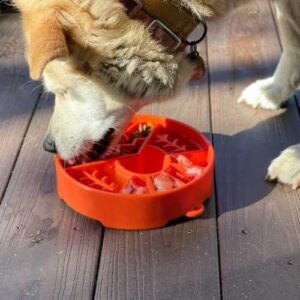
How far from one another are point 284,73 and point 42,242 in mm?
1219

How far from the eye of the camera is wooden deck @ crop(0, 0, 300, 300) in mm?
1796

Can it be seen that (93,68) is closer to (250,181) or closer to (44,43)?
(44,43)

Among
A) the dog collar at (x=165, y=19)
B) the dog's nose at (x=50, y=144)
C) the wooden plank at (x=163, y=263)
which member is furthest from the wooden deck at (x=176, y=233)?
the dog collar at (x=165, y=19)

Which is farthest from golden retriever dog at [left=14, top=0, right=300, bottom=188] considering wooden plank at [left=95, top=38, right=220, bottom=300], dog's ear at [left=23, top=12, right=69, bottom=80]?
wooden plank at [left=95, top=38, right=220, bottom=300]

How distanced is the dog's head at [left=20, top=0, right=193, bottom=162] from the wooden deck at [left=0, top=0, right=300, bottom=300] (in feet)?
0.82

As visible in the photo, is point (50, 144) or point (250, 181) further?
point (250, 181)

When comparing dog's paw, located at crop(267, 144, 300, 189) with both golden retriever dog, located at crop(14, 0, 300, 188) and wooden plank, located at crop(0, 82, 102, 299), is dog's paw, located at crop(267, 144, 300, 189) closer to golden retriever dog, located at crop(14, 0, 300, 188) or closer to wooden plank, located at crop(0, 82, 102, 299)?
golden retriever dog, located at crop(14, 0, 300, 188)

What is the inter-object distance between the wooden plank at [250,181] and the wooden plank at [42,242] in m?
0.41

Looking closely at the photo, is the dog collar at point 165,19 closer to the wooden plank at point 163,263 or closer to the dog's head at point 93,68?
the dog's head at point 93,68

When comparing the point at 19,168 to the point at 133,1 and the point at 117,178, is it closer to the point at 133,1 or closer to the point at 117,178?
the point at 117,178

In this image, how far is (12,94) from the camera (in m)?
2.79

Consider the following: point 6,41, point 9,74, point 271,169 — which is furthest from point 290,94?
point 6,41

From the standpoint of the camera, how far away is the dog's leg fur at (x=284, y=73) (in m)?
2.50

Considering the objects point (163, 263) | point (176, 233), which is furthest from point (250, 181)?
point (163, 263)
